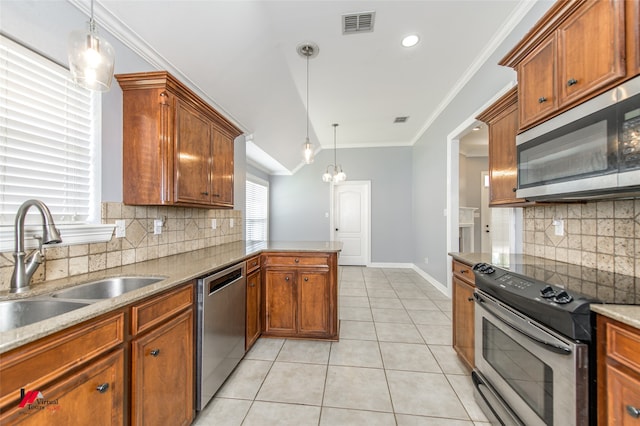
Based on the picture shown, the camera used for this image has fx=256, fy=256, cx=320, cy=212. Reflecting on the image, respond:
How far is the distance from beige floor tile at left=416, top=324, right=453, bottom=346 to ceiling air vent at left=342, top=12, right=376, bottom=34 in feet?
9.95

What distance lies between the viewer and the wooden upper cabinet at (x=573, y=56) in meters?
1.07

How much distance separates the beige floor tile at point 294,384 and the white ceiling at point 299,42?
2643mm

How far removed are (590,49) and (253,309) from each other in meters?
2.80

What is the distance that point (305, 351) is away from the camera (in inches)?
93.6

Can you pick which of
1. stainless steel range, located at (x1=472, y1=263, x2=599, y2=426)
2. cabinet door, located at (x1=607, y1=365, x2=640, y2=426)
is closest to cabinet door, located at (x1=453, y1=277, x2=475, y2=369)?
stainless steel range, located at (x1=472, y1=263, x2=599, y2=426)

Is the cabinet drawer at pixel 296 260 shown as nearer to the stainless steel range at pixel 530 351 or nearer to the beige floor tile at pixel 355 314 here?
the beige floor tile at pixel 355 314

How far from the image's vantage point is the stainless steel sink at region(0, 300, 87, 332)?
104 centimetres

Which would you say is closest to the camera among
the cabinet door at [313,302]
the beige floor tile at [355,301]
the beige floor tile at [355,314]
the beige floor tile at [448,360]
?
the beige floor tile at [448,360]

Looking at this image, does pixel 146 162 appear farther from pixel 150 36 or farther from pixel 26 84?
pixel 150 36

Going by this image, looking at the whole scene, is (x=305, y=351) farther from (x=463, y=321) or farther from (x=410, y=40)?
(x=410, y=40)

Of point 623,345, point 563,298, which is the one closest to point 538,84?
point 563,298

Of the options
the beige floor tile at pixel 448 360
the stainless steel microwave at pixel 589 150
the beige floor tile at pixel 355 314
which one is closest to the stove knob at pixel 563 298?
the stainless steel microwave at pixel 589 150

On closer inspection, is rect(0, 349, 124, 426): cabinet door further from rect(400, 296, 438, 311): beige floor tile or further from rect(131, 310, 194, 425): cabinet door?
rect(400, 296, 438, 311): beige floor tile

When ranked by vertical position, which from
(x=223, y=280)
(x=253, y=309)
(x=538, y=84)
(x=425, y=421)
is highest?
(x=538, y=84)
